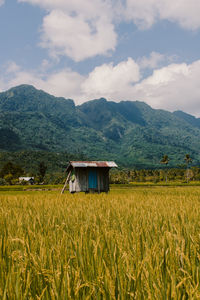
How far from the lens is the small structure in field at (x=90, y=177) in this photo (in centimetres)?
2130

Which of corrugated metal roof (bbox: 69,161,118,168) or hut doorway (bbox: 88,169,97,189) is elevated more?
corrugated metal roof (bbox: 69,161,118,168)

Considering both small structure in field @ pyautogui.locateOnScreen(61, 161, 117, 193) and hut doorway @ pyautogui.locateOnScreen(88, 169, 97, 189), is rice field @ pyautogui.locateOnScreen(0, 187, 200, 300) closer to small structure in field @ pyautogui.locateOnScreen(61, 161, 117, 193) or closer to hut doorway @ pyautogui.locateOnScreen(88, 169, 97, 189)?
small structure in field @ pyautogui.locateOnScreen(61, 161, 117, 193)

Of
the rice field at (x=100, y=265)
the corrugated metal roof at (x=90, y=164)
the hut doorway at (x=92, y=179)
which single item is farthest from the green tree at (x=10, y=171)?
the rice field at (x=100, y=265)

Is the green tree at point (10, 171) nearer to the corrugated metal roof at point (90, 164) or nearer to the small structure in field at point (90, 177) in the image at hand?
the small structure in field at point (90, 177)

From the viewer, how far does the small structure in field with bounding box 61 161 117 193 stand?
69.9ft

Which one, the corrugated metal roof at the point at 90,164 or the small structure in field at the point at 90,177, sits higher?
the corrugated metal roof at the point at 90,164

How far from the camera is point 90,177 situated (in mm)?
21734

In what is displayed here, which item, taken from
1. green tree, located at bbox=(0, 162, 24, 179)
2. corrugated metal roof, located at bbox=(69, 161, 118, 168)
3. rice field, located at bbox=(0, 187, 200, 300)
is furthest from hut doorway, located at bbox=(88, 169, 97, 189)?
green tree, located at bbox=(0, 162, 24, 179)

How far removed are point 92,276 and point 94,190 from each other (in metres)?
20.1

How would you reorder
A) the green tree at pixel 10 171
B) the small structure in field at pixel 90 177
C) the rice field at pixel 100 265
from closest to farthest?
the rice field at pixel 100 265
the small structure in field at pixel 90 177
the green tree at pixel 10 171

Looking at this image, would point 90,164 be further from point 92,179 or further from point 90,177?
point 92,179

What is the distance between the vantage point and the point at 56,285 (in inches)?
58.6

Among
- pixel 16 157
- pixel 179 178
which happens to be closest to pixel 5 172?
pixel 179 178

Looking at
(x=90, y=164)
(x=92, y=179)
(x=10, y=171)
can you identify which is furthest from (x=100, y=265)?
(x=10, y=171)
